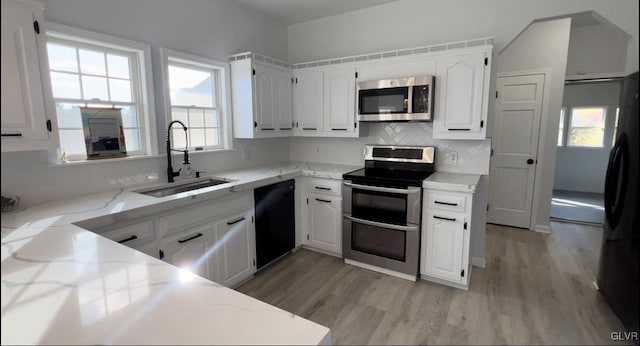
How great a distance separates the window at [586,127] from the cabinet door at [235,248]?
18.5 feet

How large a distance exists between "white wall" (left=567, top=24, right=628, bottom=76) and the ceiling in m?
2.54

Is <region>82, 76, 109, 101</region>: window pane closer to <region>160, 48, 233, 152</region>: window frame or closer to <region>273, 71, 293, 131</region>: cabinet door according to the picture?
<region>160, 48, 233, 152</region>: window frame

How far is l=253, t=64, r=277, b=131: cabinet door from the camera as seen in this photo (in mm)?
3184

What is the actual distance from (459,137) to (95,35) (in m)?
2.93

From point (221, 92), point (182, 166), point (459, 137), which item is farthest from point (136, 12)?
point (459, 137)

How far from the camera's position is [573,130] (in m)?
5.46

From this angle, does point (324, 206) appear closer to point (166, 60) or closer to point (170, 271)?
point (166, 60)

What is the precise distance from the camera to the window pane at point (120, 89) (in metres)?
2.41

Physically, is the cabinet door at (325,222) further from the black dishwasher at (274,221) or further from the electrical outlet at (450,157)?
the electrical outlet at (450,157)

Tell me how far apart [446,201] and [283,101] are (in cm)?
201

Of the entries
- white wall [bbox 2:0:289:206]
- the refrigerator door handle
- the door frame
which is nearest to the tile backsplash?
white wall [bbox 2:0:289:206]

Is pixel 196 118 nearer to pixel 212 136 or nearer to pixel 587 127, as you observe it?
pixel 212 136

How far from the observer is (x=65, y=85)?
2.17 m

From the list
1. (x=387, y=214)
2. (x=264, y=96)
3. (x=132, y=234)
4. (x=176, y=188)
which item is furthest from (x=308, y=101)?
(x=132, y=234)
